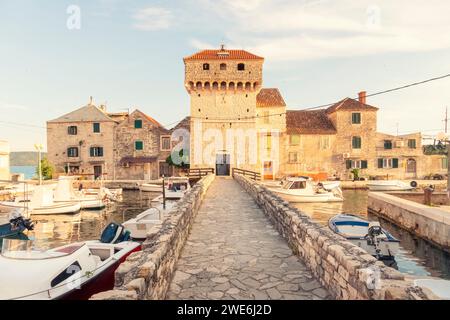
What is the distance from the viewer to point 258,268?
5789 mm

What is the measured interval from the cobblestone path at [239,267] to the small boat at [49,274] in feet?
10.2

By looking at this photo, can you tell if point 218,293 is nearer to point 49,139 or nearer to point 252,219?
point 252,219

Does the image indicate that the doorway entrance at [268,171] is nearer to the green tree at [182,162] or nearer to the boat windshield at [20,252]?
the green tree at [182,162]

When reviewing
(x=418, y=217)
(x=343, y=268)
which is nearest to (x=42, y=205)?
(x=343, y=268)

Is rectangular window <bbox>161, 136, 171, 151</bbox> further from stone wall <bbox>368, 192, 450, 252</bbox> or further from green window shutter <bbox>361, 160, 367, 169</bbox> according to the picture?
stone wall <bbox>368, 192, 450, 252</bbox>

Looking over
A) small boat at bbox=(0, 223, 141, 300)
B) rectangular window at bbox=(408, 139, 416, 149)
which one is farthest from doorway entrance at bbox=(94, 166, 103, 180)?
rectangular window at bbox=(408, 139, 416, 149)

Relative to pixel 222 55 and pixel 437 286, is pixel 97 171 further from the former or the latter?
pixel 437 286

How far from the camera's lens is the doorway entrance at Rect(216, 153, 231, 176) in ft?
112

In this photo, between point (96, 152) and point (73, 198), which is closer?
point (73, 198)

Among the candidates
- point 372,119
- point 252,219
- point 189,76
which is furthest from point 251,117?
point 252,219

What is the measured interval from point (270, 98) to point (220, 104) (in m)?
8.72

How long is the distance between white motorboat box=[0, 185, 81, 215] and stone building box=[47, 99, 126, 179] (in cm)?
1628

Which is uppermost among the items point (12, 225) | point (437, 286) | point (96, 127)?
point (96, 127)
